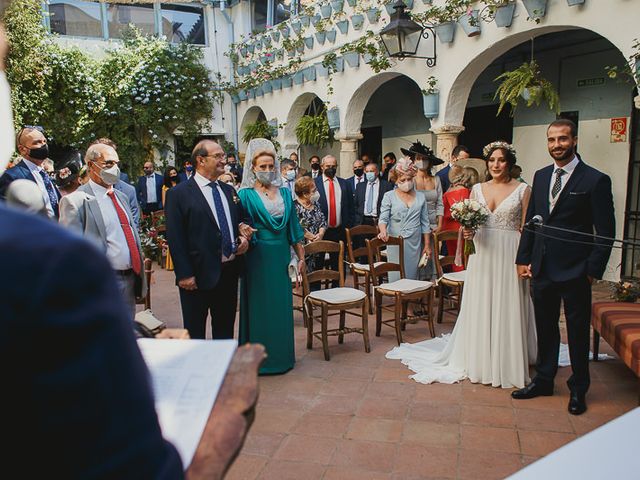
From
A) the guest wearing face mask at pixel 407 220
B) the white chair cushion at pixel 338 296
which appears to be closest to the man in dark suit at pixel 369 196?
the guest wearing face mask at pixel 407 220

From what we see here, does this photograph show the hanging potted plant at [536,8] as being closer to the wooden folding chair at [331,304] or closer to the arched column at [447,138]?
the arched column at [447,138]

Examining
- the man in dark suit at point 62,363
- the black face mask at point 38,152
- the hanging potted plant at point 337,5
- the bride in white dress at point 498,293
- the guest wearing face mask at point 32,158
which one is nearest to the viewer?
the man in dark suit at point 62,363

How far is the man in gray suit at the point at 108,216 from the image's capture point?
3471 millimetres

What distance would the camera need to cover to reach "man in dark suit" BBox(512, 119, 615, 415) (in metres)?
3.29

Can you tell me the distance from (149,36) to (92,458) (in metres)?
15.1

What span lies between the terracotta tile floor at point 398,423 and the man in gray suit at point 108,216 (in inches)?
52.5

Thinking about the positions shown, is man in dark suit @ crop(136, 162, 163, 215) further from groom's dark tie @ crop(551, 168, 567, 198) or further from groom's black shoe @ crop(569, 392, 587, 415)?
groom's black shoe @ crop(569, 392, 587, 415)

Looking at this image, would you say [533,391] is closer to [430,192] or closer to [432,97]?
[430,192]

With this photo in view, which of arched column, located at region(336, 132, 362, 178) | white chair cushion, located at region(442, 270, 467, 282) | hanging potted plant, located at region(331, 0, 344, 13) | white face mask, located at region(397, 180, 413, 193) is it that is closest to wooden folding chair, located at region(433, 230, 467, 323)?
white chair cushion, located at region(442, 270, 467, 282)

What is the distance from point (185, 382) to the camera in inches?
34.8

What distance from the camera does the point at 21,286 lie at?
0.53m

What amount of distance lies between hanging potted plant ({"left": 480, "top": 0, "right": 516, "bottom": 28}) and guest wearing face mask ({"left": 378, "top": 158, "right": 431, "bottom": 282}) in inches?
98.0

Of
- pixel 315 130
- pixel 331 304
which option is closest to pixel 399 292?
pixel 331 304

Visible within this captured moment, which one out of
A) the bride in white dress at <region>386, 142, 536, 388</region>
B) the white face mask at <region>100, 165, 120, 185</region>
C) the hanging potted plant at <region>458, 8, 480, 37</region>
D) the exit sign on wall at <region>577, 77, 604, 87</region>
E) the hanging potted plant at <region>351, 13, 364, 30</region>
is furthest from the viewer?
the hanging potted plant at <region>351, 13, 364, 30</region>
